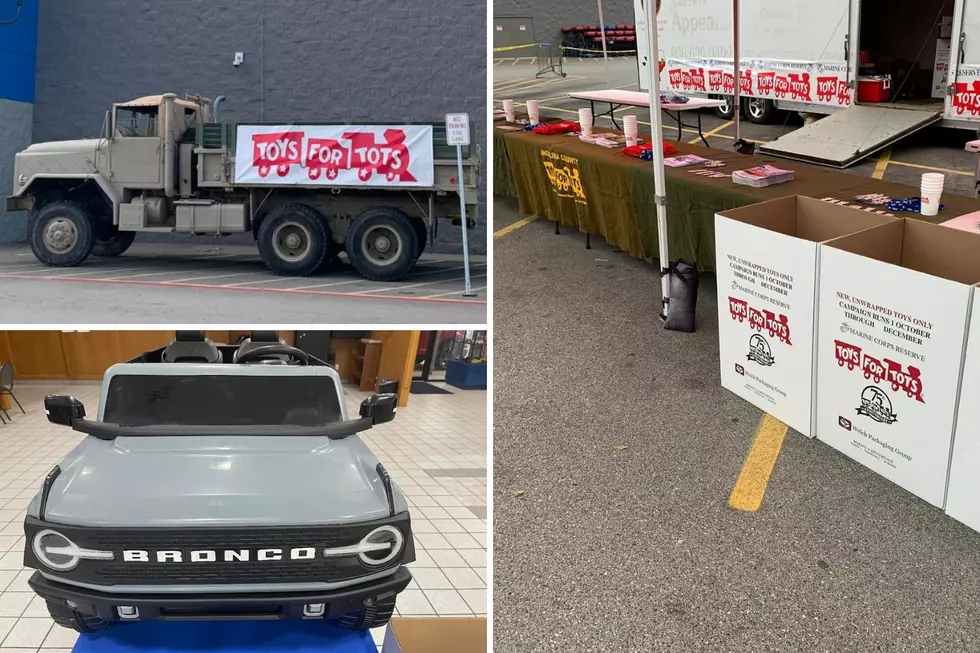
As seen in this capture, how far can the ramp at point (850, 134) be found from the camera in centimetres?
1073

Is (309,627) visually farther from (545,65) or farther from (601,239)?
(545,65)

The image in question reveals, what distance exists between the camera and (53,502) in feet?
10.3

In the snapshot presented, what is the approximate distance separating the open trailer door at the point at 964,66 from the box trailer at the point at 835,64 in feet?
0.04

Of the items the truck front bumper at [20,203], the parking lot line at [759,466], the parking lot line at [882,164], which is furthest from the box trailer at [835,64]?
the truck front bumper at [20,203]

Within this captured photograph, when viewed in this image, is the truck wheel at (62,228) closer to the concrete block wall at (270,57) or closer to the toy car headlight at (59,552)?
the concrete block wall at (270,57)

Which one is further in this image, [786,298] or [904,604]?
[786,298]

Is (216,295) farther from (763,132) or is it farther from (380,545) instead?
(763,132)

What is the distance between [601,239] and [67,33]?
9.57 metres

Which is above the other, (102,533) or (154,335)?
(102,533)

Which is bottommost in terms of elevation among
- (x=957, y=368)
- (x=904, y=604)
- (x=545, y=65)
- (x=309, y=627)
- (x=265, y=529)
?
(x=309, y=627)

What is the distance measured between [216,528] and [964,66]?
406 inches

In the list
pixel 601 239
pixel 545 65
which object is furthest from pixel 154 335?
pixel 545 65

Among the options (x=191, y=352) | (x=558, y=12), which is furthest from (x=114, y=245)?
(x=558, y=12)

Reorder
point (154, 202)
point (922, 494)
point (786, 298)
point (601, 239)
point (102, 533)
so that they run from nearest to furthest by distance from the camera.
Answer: point (102, 533), point (922, 494), point (786, 298), point (601, 239), point (154, 202)
